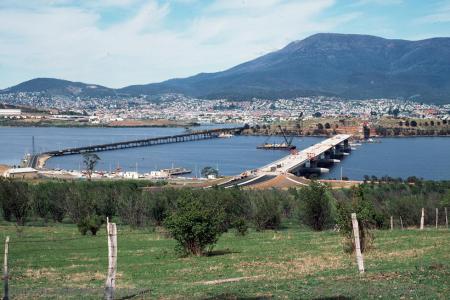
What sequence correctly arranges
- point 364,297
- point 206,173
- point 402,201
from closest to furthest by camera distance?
point 364,297
point 402,201
point 206,173

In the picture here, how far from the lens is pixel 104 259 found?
14.3 metres

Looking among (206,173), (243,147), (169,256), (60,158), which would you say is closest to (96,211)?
(169,256)

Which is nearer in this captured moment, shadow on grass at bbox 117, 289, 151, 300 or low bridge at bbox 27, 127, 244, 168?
shadow on grass at bbox 117, 289, 151, 300

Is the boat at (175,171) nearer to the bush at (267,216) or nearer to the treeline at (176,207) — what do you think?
the treeline at (176,207)

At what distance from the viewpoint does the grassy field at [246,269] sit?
26.9 ft

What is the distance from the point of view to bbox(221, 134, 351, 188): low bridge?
55.8 meters

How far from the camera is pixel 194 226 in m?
14.3

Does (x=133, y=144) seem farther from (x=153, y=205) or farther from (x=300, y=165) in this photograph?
(x=153, y=205)

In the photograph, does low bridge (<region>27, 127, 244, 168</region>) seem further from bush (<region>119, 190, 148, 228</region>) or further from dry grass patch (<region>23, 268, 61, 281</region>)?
dry grass patch (<region>23, 268, 61, 281</region>)

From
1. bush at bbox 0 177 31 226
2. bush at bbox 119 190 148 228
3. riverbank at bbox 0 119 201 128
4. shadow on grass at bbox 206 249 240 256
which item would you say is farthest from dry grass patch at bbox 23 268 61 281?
riverbank at bbox 0 119 201 128

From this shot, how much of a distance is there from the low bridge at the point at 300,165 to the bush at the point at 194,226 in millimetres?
35170

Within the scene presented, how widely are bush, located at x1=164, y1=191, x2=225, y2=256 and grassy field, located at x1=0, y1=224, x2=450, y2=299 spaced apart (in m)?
0.43

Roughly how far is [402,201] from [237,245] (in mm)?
14801

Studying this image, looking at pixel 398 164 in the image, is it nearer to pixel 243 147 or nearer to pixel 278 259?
pixel 243 147
